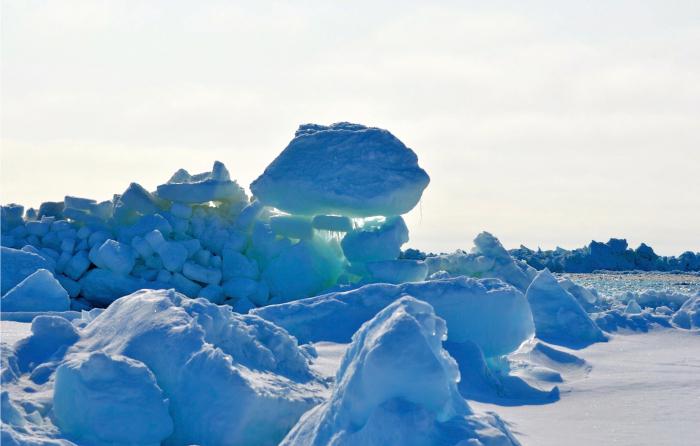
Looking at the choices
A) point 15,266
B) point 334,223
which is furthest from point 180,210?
point 15,266

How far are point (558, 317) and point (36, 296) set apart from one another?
5.52m

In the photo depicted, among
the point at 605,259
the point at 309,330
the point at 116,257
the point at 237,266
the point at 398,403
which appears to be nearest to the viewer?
the point at 398,403

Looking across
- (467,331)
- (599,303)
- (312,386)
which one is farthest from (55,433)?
(599,303)

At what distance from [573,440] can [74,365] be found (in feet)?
8.51

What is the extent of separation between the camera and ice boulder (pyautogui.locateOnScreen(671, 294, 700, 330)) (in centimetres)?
974

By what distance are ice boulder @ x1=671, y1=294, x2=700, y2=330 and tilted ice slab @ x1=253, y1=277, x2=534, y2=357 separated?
13.6ft

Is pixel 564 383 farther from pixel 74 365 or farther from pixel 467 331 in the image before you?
pixel 74 365

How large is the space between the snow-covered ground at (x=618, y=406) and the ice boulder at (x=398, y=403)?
107cm

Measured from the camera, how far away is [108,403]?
3654 mm

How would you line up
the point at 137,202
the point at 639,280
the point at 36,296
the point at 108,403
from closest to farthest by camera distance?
1. the point at 108,403
2. the point at 36,296
3. the point at 137,202
4. the point at 639,280

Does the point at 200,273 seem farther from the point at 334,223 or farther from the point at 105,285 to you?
the point at 334,223

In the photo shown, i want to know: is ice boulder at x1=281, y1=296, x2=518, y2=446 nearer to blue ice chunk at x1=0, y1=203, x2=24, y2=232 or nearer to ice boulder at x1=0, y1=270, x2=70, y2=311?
ice boulder at x1=0, y1=270, x2=70, y2=311

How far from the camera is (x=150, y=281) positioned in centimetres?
1019

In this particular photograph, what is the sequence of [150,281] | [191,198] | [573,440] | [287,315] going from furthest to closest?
[191,198] < [150,281] < [287,315] < [573,440]
